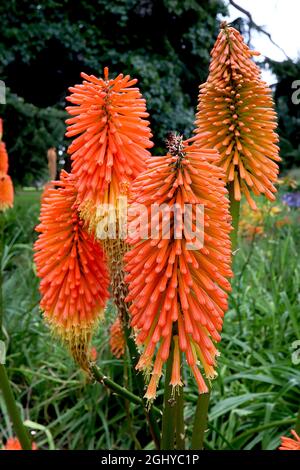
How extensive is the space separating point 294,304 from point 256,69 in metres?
2.31

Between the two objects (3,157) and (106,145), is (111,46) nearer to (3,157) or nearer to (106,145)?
(3,157)

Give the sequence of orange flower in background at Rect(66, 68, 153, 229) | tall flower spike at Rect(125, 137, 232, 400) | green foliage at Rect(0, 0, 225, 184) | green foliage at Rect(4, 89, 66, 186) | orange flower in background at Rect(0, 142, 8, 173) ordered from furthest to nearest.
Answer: green foliage at Rect(0, 0, 225, 184) < green foliage at Rect(4, 89, 66, 186) < orange flower in background at Rect(0, 142, 8, 173) < orange flower in background at Rect(66, 68, 153, 229) < tall flower spike at Rect(125, 137, 232, 400)

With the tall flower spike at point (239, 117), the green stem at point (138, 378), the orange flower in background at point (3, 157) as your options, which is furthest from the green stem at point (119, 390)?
the orange flower in background at point (3, 157)

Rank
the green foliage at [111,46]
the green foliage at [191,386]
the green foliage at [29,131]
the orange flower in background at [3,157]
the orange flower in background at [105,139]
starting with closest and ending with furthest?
the orange flower in background at [105,139] < the orange flower in background at [3,157] < the green foliage at [191,386] < the green foliage at [29,131] < the green foliage at [111,46]

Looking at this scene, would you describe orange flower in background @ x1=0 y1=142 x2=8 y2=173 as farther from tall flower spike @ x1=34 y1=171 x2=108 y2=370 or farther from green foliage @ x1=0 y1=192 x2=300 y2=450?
tall flower spike @ x1=34 y1=171 x2=108 y2=370

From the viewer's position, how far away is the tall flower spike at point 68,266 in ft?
3.68

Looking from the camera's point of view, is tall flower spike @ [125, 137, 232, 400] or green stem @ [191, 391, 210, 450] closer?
tall flower spike @ [125, 137, 232, 400]

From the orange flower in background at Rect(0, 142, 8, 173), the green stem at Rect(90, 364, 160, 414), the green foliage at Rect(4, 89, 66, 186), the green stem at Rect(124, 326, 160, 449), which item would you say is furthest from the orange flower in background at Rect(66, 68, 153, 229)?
the green foliage at Rect(4, 89, 66, 186)

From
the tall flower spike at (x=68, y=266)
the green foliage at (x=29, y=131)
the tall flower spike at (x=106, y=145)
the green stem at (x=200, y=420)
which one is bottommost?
the green stem at (x=200, y=420)

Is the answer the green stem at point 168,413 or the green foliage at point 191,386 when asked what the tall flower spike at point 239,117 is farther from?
the green foliage at point 191,386

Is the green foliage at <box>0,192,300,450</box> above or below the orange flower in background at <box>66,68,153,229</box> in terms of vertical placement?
below

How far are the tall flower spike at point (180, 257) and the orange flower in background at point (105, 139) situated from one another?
0.47ft

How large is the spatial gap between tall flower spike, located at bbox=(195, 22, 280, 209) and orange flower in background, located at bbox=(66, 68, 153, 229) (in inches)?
5.4

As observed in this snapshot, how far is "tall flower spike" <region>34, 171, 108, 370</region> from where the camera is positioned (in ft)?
3.68
